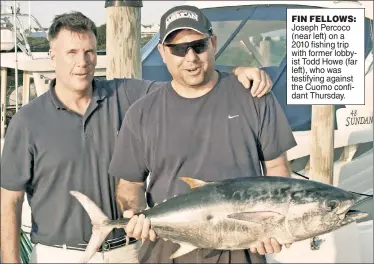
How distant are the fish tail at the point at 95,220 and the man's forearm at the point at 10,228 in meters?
0.32

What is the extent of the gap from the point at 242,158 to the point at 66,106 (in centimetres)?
72

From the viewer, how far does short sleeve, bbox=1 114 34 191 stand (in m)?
2.05

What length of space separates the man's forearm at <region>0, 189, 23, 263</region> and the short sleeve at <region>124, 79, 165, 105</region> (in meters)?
0.60

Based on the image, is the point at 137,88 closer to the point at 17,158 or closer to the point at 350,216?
the point at 17,158

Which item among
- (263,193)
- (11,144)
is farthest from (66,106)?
(263,193)

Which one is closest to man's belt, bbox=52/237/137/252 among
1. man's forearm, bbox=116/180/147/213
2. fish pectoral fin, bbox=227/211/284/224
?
man's forearm, bbox=116/180/147/213

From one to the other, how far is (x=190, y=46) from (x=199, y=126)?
27 centimetres

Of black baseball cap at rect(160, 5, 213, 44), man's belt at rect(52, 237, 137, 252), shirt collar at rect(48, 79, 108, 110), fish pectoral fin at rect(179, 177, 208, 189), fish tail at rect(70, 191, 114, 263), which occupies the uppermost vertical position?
black baseball cap at rect(160, 5, 213, 44)

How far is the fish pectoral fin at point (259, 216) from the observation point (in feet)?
5.47

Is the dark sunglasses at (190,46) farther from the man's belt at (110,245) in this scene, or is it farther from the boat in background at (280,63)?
the boat in background at (280,63)

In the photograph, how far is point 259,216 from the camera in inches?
66.1

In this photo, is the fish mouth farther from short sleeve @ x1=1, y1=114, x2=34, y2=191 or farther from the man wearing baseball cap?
short sleeve @ x1=1, y1=114, x2=34, y2=191
